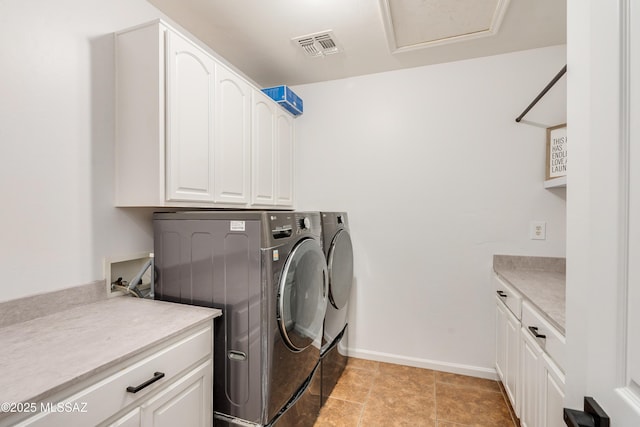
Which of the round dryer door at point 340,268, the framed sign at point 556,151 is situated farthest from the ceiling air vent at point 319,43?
the framed sign at point 556,151

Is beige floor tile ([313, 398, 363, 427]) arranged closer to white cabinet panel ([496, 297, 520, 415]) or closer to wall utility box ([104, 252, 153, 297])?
white cabinet panel ([496, 297, 520, 415])

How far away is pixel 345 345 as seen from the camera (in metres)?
2.47

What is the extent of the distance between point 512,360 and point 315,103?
8.24 feet

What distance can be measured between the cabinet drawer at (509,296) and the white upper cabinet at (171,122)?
1.84 metres

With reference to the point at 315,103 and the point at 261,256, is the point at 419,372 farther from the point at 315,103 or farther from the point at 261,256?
the point at 315,103

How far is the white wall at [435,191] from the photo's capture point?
2.16 m

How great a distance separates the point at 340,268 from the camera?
2.11m

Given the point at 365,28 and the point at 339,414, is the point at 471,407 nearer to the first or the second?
the point at 339,414

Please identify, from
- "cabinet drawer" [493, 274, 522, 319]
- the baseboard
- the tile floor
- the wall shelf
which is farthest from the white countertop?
the wall shelf

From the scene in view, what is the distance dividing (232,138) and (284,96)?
2.64ft

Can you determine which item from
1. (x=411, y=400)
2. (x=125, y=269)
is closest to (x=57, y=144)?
(x=125, y=269)

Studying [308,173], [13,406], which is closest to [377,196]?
[308,173]

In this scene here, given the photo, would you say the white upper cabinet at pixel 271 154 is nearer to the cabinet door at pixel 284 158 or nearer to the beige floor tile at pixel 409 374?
the cabinet door at pixel 284 158

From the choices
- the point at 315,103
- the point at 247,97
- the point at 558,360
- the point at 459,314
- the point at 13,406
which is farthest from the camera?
the point at 315,103
